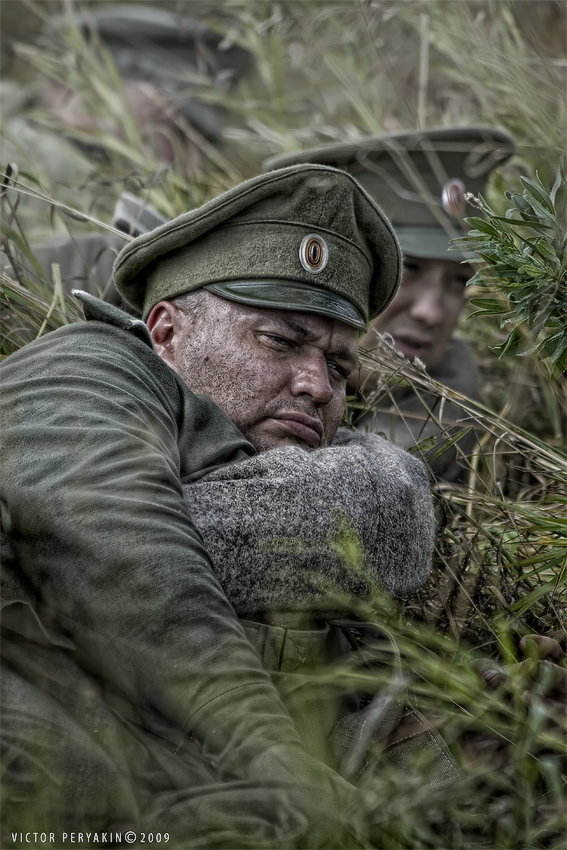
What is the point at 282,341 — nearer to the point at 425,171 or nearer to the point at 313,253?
the point at 313,253

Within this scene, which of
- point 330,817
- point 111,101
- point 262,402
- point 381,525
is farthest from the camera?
point 111,101

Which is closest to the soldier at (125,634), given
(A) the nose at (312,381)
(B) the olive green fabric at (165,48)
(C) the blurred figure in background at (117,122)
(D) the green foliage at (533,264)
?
(A) the nose at (312,381)

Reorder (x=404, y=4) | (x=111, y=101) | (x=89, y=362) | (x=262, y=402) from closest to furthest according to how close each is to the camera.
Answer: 1. (x=89, y=362)
2. (x=262, y=402)
3. (x=404, y=4)
4. (x=111, y=101)

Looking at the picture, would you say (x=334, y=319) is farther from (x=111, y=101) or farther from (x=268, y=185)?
(x=111, y=101)

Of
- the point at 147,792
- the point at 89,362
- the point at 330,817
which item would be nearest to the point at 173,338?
the point at 89,362

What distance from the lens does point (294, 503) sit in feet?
6.48

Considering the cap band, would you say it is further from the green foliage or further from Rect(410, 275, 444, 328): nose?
Rect(410, 275, 444, 328): nose

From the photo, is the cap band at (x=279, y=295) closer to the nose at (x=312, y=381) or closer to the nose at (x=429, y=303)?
the nose at (x=312, y=381)

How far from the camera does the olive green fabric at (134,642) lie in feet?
4.75

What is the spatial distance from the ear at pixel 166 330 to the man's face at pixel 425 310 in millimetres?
1605

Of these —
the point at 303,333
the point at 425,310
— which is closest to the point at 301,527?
the point at 303,333

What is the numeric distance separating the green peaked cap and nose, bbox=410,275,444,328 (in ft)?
4.90

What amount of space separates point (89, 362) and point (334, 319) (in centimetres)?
70

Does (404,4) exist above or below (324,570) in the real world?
above
